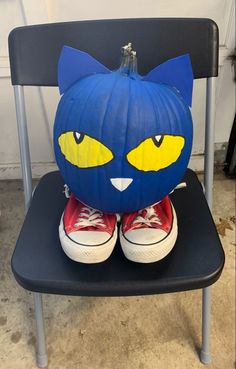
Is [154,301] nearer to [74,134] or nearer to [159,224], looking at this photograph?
[159,224]

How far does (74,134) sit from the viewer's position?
0.56 meters

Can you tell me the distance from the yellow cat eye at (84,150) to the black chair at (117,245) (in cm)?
19

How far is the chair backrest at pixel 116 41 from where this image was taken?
2.53 feet

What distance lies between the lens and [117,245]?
699mm

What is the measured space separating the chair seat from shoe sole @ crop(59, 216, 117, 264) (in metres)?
0.02

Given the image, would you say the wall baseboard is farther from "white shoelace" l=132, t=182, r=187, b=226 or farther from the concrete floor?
"white shoelace" l=132, t=182, r=187, b=226

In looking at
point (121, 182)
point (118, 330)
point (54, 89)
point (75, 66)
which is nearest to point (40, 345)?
point (118, 330)

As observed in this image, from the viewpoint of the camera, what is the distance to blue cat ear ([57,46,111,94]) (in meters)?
Answer: 0.60

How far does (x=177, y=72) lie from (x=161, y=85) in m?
0.03

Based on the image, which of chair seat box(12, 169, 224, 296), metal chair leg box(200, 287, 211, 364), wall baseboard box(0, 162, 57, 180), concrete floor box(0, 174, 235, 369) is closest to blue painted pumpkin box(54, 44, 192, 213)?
chair seat box(12, 169, 224, 296)

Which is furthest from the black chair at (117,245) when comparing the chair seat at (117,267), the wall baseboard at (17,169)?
the wall baseboard at (17,169)

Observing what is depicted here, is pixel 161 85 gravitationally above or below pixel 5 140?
above

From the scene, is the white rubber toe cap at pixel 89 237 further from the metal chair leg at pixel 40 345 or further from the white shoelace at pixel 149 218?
the metal chair leg at pixel 40 345

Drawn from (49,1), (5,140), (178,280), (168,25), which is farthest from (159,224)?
(5,140)
